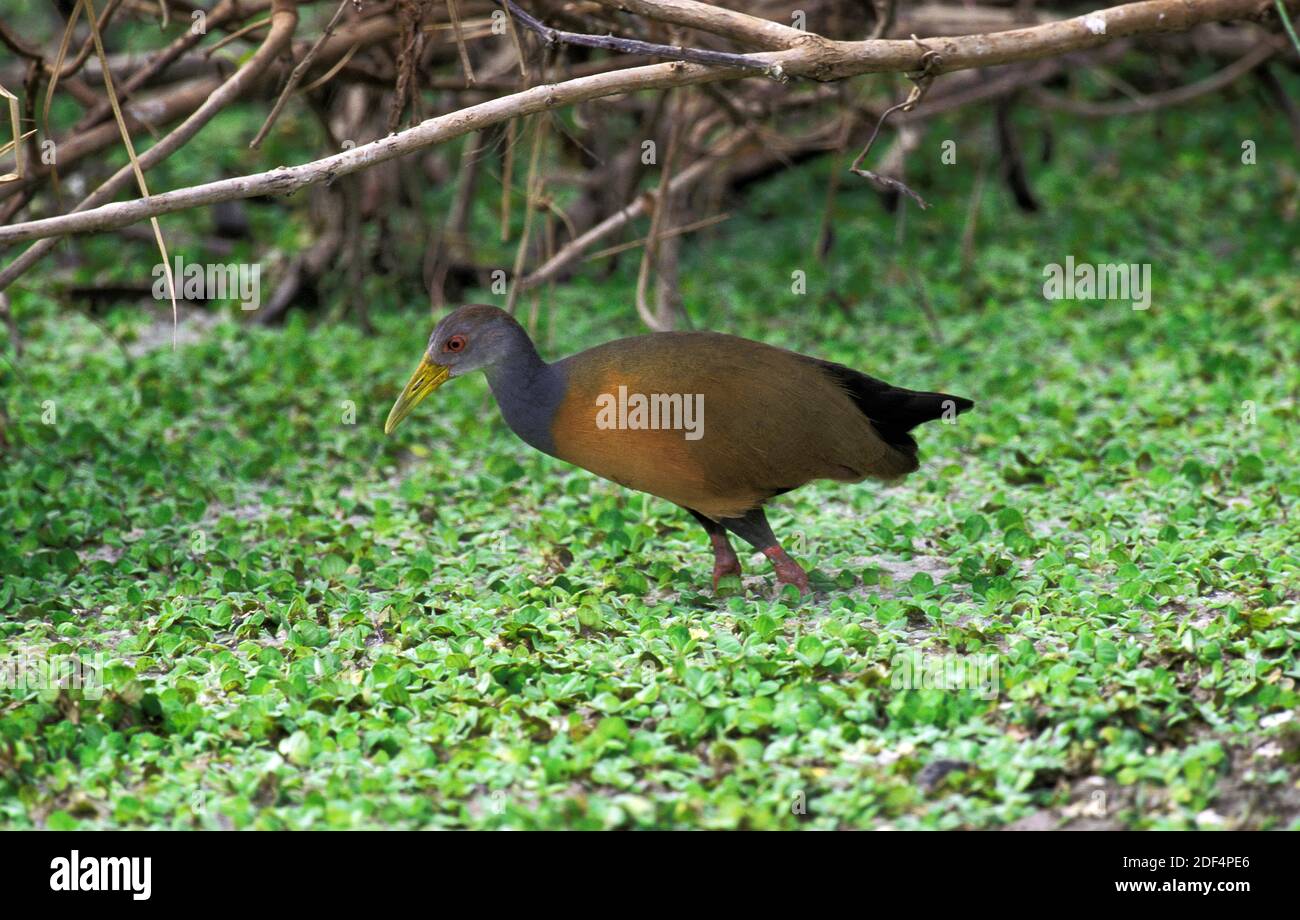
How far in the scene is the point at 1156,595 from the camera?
498cm

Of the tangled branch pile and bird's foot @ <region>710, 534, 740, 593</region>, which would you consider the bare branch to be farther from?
bird's foot @ <region>710, 534, 740, 593</region>

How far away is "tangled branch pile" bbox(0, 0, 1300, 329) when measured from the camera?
4.86m

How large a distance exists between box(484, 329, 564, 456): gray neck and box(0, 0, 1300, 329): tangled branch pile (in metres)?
0.89

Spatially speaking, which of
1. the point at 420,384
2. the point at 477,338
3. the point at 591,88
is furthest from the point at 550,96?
the point at 420,384

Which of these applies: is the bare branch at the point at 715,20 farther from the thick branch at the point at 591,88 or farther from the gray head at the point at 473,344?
the gray head at the point at 473,344

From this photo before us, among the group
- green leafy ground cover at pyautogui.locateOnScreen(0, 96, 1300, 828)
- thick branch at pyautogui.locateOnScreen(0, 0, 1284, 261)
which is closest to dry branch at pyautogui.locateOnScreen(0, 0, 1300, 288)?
thick branch at pyautogui.locateOnScreen(0, 0, 1284, 261)

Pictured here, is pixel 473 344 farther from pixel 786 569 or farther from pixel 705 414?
pixel 786 569

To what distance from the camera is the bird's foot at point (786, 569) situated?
17.4ft

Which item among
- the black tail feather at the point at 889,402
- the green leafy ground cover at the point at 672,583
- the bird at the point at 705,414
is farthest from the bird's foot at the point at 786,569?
→ the black tail feather at the point at 889,402

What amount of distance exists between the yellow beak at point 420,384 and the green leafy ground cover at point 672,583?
0.60 meters

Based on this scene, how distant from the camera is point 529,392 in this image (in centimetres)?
528

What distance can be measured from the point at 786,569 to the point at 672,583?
17.3 inches
